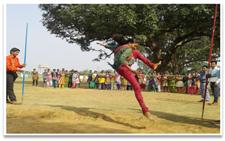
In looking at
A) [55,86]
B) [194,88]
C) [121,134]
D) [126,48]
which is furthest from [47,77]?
[121,134]

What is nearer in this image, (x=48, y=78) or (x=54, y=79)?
(x=48, y=78)

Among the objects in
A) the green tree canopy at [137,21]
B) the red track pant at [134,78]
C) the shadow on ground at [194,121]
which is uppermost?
the green tree canopy at [137,21]

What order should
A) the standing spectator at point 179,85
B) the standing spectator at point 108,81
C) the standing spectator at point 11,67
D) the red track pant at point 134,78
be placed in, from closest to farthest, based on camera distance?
the red track pant at point 134,78 < the standing spectator at point 11,67 < the standing spectator at point 179,85 < the standing spectator at point 108,81

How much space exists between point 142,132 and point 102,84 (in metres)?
20.7

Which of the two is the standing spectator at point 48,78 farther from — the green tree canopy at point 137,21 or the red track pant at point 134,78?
the red track pant at point 134,78

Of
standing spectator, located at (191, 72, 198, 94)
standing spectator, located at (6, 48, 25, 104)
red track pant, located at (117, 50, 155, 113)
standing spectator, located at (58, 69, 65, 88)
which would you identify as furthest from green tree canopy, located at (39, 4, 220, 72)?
red track pant, located at (117, 50, 155, 113)

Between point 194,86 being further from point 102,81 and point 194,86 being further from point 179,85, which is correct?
point 102,81

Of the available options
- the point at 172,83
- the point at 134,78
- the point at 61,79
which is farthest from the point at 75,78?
the point at 134,78

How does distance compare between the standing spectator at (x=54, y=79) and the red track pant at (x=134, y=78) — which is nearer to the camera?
the red track pant at (x=134, y=78)

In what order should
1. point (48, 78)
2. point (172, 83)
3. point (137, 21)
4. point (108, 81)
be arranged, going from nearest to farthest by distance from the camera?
point (137, 21)
point (172, 83)
point (108, 81)
point (48, 78)

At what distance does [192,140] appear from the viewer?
25.0 ft

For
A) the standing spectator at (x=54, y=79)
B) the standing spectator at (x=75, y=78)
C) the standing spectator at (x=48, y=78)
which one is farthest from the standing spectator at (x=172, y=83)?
the standing spectator at (x=48, y=78)

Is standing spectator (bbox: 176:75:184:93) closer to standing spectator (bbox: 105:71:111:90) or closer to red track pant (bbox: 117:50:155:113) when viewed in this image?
standing spectator (bbox: 105:71:111:90)

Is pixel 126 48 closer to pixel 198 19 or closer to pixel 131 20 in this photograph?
pixel 131 20
